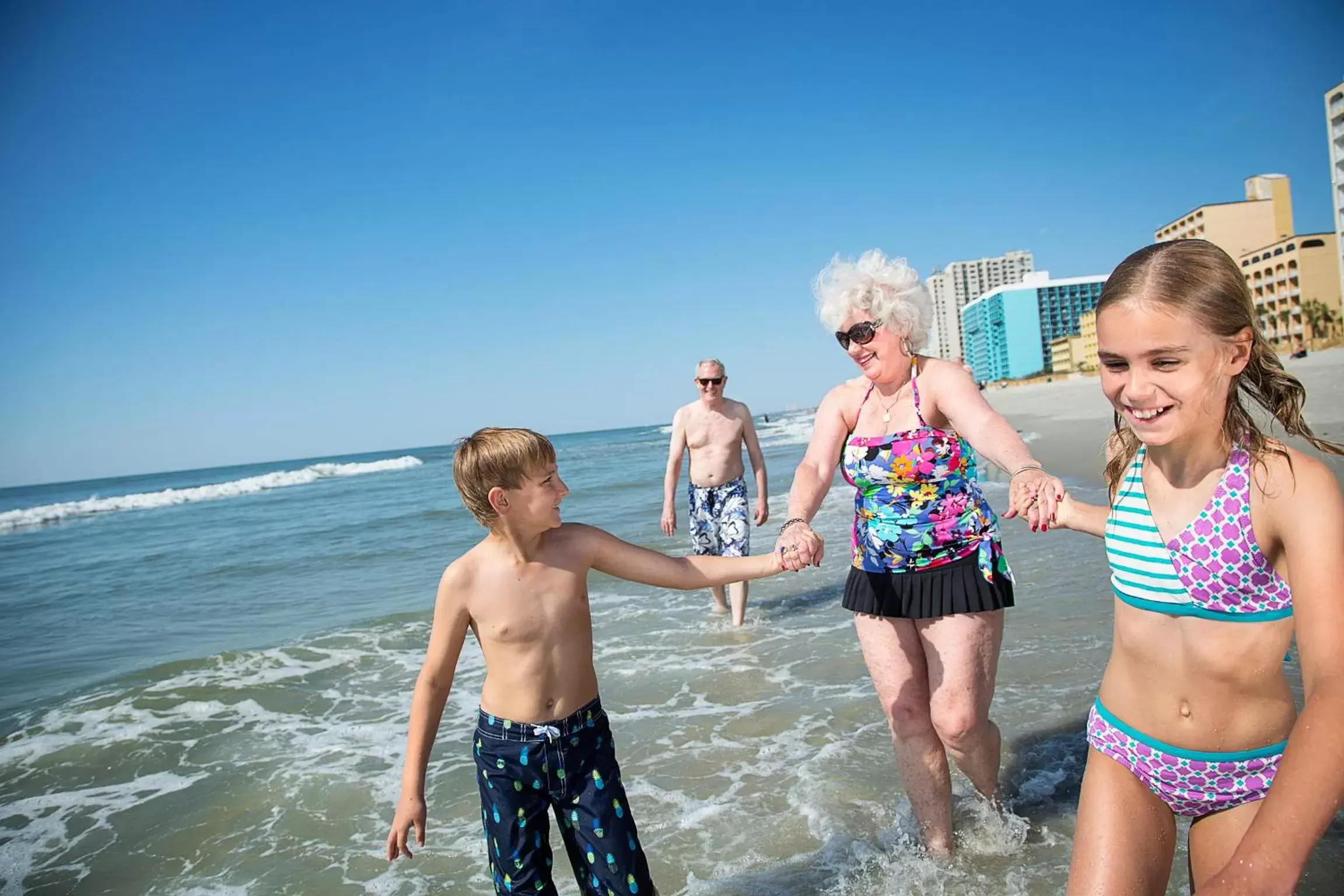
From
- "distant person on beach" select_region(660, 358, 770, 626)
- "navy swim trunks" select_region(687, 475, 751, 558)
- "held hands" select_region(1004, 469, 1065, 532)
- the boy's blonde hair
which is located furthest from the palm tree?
the boy's blonde hair

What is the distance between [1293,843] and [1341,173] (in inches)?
A: 2881

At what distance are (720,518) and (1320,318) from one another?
72.6 m

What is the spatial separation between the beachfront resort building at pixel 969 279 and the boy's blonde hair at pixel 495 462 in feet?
576

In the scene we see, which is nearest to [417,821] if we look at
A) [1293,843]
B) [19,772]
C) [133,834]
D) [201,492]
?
[1293,843]

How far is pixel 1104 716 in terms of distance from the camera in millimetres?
2035

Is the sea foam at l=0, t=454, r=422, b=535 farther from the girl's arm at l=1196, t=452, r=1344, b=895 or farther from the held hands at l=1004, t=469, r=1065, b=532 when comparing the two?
the girl's arm at l=1196, t=452, r=1344, b=895

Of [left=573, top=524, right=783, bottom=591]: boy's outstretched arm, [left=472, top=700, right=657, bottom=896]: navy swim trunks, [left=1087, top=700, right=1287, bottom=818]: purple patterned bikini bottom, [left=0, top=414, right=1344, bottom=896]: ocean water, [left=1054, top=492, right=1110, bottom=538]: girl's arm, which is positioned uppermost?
[left=1054, top=492, right=1110, bottom=538]: girl's arm

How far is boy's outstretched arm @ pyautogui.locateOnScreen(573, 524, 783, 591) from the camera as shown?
2.85 meters

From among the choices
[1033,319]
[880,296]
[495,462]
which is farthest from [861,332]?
[1033,319]

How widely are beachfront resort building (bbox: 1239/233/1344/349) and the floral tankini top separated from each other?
74157 mm

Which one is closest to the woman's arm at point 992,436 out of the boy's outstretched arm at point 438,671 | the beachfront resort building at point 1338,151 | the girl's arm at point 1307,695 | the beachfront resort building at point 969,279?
the girl's arm at point 1307,695

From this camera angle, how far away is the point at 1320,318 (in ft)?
199

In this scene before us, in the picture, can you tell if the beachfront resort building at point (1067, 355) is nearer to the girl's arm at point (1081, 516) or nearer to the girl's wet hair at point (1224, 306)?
the girl's arm at point (1081, 516)

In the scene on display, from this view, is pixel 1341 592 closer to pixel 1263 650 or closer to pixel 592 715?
pixel 1263 650
